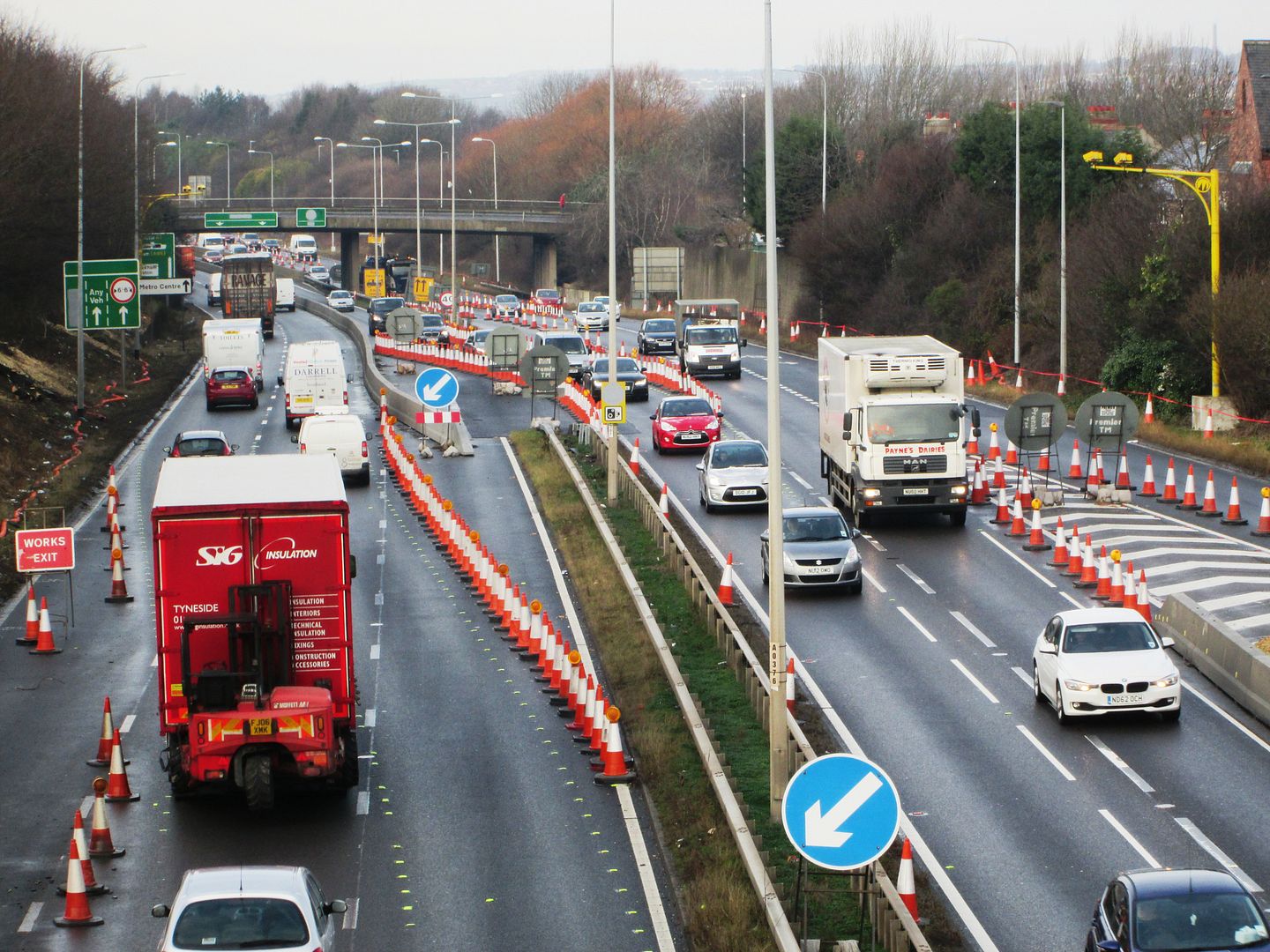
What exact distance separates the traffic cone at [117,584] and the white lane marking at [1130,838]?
715 inches

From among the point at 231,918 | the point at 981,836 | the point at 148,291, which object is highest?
the point at 148,291

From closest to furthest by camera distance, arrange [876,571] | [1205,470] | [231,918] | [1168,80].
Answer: [231,918], [876,571], [1205,470], [1168,80]

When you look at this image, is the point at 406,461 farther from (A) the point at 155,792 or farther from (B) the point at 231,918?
(B) the point at 231,918

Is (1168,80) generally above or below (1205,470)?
above

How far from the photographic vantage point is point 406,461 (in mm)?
43188

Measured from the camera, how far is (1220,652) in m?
24.3

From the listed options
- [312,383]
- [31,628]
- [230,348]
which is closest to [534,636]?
[31,628]

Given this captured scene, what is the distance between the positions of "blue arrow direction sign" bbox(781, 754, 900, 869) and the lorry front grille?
23174 millimetres

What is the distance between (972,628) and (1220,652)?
4136 mm

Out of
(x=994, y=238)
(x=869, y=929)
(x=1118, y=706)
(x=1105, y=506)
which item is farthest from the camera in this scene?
(x=994, y=238)

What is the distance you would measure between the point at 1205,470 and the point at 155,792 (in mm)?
27579

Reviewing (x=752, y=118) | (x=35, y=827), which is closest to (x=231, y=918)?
(x=35, y=827)

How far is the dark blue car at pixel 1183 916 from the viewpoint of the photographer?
1261 cm

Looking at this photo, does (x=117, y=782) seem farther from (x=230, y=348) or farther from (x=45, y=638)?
(x=230, y=348)
